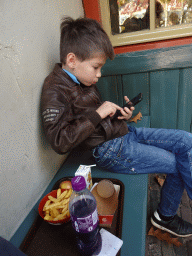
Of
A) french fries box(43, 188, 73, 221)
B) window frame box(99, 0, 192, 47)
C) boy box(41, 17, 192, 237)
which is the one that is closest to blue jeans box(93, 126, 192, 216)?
boy box(41, 17, 192, 237)

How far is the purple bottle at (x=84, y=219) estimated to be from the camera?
587 millimetres

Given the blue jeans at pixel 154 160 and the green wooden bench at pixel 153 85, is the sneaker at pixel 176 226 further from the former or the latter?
the green wooden bench at pixel 153 85

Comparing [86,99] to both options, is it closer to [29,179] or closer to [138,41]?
[29,179]

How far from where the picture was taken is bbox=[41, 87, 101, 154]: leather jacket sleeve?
873mm

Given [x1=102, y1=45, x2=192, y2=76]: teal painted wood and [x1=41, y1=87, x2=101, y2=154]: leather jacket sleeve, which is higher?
[x1=102, y1=45, x2=192, y2=76]: teal painted wood

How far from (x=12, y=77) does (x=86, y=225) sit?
74 centimetres

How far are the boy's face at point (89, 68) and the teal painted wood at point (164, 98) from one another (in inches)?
36.9

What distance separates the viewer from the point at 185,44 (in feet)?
5.17

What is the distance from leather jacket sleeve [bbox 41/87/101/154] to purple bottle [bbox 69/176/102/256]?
0.28m

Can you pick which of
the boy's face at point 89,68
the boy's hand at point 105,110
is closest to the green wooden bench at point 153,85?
the boy's hand at point 105,110

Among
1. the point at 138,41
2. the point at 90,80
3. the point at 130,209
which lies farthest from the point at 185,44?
the point at 130,209

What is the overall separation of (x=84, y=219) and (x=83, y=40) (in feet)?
3.06

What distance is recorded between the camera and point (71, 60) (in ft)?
3.26

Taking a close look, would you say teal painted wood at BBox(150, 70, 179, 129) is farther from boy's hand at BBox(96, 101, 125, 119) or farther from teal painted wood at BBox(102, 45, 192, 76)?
boy's hand at BBox(96, 101, 125, 119)
